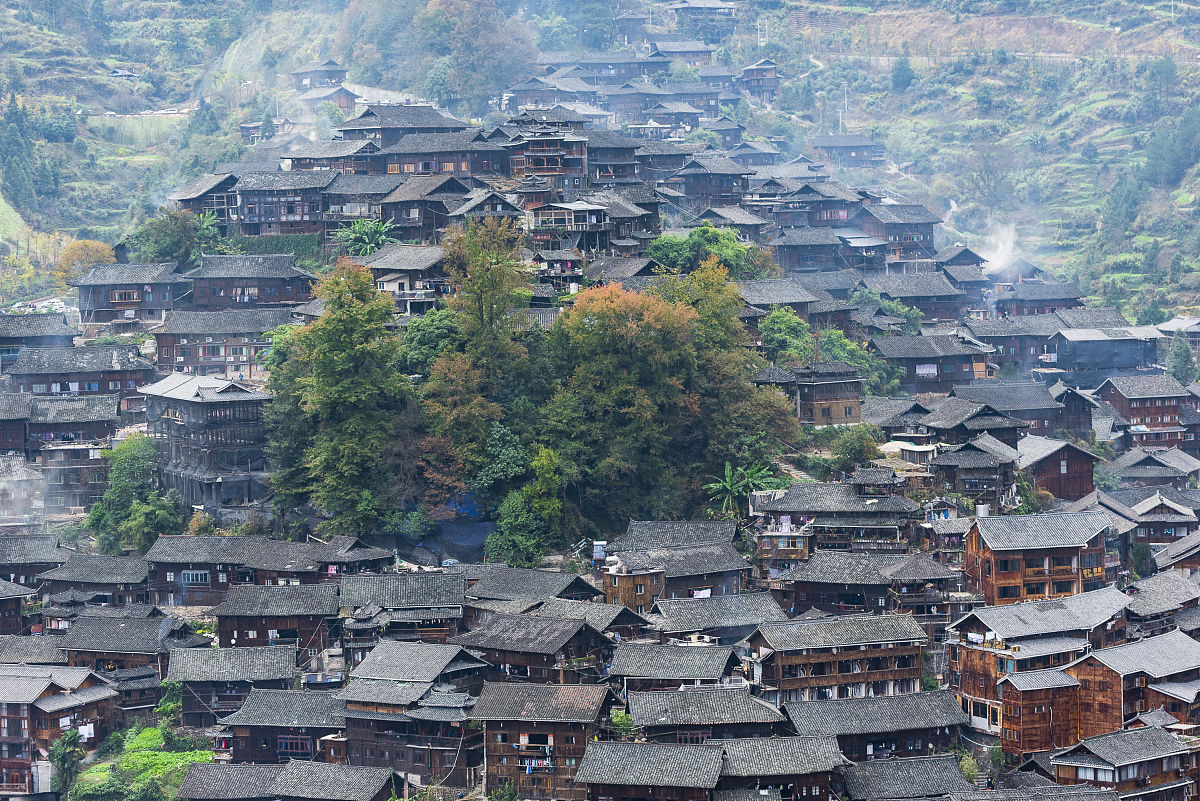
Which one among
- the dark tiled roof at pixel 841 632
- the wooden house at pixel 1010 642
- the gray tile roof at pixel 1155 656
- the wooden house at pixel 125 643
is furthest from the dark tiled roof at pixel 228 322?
the gray tile roof at pixel 1155 656

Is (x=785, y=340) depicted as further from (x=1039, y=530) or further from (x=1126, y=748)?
(x=1126, y=748)

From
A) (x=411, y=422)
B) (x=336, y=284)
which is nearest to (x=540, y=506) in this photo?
(x=411, y=422)

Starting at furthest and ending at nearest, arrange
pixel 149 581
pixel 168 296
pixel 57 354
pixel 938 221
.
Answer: pixel 938 221
pixel 168 296
pixel 57 354
pixel 149 581

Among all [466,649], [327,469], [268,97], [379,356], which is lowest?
[466,649]

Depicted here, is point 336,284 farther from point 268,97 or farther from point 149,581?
point 268,97

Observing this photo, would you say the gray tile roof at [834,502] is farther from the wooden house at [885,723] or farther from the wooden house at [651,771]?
the wooden house at [651,771]

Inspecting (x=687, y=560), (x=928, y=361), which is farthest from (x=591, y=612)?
(x=928, y=361)

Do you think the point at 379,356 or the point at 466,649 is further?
the point at 379,356
